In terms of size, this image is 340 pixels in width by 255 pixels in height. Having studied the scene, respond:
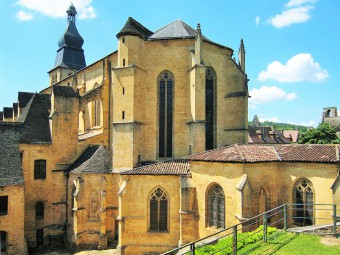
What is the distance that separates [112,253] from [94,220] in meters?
3.09

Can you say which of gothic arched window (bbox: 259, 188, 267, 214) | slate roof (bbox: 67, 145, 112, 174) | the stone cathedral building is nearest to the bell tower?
the stone cathedral building

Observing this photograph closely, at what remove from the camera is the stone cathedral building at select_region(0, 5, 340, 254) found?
17.0 meters

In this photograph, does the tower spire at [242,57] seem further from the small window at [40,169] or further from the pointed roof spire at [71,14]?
the pointed roof spire at [71,14]

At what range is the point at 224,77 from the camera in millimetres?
→ 25297

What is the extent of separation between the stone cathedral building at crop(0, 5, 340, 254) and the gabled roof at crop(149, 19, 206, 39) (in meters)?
0.13

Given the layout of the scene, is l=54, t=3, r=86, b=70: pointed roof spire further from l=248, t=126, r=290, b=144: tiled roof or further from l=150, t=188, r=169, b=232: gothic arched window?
l=150, t=188, r=169, b=232: gothic arched window

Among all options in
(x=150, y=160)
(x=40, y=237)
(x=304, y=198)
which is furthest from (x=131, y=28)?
(x=40, y=237)

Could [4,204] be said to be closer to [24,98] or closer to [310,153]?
[24,98]

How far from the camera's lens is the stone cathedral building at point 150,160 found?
55.9 feet

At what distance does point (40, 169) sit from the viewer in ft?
79.6

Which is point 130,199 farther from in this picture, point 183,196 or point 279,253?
point 279,253

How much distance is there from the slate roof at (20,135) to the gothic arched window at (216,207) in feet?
46.7

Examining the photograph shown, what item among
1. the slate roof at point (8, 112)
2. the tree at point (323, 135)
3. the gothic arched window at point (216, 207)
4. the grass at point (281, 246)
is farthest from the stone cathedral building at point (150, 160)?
the tree at point (323, 135)

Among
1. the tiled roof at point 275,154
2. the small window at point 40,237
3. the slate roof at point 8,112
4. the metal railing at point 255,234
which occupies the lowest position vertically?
the small window at point 40,237
